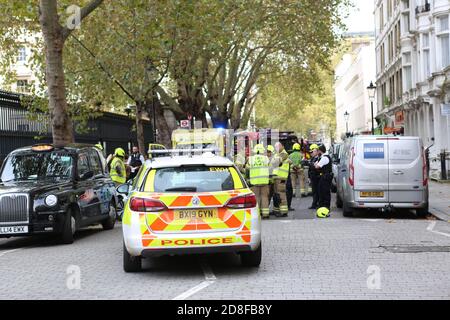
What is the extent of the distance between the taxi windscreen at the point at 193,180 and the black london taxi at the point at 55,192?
4.03 m

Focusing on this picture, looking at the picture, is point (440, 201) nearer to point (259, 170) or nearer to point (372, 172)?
point (372, 172)

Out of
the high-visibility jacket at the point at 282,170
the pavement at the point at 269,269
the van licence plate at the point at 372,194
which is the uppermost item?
the high-visibility jacket at the point at 282,170

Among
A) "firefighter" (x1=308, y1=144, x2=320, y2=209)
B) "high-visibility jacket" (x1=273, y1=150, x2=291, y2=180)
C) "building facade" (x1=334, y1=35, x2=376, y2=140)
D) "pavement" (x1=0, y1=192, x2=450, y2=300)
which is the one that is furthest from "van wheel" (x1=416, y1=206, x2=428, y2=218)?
"building facade" (x1=334, y1=35, x2=376, y2=140)

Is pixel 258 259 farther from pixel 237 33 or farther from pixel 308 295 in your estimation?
pixel 237 33

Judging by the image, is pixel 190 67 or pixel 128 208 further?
pixel 190 67

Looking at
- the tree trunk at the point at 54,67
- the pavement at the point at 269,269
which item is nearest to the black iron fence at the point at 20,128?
the tree trunk at the point at 54,67

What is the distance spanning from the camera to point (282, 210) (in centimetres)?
1723

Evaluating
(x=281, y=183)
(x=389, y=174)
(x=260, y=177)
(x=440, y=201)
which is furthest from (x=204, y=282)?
(x=440, y=201)

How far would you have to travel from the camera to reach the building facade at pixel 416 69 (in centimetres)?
3481

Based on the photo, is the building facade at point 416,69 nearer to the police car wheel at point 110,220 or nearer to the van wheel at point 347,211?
the van wheel at point 347,211

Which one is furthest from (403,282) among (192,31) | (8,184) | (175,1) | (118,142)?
(118,142)

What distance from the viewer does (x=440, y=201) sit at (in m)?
20.3

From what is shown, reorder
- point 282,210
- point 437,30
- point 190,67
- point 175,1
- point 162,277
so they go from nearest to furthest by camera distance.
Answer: point 162,277, point 282,210, point 175,1, point 190,67, point 437,30

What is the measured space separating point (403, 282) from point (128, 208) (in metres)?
3.48
